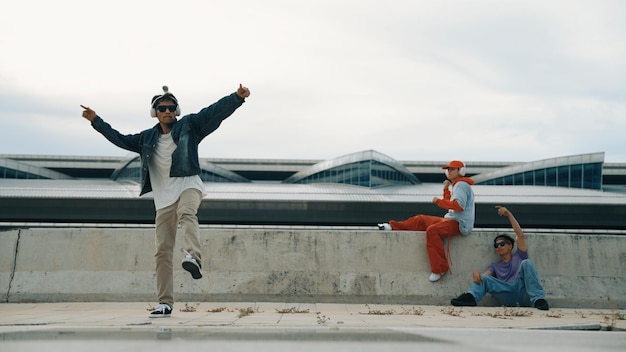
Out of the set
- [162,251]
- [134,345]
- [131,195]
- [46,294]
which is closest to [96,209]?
[131,195]

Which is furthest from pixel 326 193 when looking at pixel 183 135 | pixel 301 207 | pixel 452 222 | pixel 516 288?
pixel 183 135

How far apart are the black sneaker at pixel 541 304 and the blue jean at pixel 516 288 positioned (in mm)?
70

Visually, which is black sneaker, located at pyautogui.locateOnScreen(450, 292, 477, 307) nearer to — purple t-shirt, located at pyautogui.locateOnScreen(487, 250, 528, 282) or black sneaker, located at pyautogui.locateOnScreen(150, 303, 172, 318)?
purple t-shirt, located at pyautogui.locateOnScreen(487, 250, 528, 282)

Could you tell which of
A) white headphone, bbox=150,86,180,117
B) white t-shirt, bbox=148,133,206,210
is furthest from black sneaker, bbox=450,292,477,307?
white headphone, bbox=150,86,180,117

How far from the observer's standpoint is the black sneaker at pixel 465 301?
6934 mm

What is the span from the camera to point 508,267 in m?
7.30

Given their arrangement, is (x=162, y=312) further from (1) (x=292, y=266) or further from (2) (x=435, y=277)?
(2) (x=435, y=277)

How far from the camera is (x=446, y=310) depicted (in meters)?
6.48

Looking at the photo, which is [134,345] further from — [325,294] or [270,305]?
[325,294]

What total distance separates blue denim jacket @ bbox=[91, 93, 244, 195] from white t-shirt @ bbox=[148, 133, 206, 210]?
0.19 ft

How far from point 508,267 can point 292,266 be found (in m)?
2.64

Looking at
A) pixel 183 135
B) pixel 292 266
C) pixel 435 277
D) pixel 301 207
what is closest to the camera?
pixel 183 135

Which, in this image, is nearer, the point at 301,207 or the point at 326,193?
the point at 301,207

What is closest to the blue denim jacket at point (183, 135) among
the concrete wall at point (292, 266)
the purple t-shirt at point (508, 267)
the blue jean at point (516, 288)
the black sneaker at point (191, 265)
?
the black sneaker at point (191, 265)
